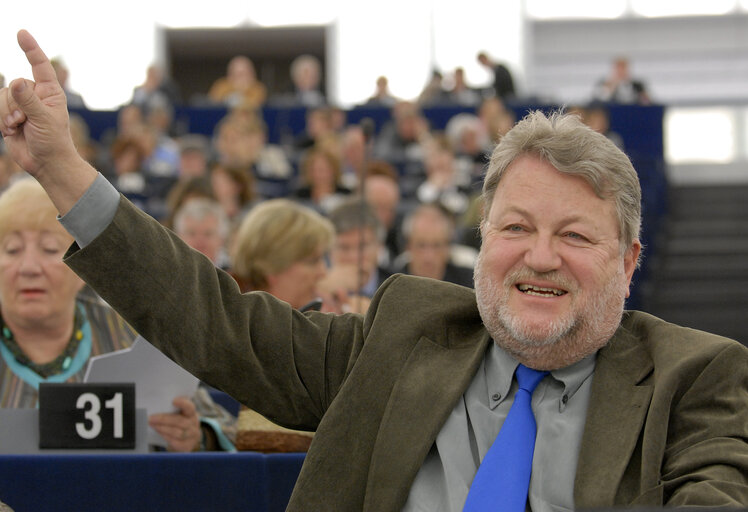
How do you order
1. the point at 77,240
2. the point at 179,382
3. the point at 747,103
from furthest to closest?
the point at 747,103, the point at 179,382, the point at 77,240

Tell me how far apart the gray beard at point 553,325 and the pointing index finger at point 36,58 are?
88cm

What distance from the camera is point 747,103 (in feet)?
44.9

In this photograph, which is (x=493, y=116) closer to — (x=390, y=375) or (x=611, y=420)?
(x=390, y=375)

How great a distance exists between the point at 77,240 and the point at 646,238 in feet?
24.0

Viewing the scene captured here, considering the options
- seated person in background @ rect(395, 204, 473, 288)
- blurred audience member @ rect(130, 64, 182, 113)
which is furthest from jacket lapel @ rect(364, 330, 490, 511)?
blurred audience member @ rect(130, 64, 182, 113)

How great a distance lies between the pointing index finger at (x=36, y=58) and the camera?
189 centimetres

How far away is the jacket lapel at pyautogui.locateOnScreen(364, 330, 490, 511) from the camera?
2.07 meters

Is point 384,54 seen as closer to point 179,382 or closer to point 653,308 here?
point 653,308

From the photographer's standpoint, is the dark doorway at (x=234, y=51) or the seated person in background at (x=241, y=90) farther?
the dark doorway at (x=234, y=51)

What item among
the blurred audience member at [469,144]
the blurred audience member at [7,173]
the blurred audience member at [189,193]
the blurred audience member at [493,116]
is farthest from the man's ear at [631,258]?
the blurred audience member at [493,116]

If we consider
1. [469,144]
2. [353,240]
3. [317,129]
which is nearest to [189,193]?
[353,240]

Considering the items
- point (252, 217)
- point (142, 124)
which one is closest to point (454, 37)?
point (142, 124)

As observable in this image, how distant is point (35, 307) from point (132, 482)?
34.3 inches

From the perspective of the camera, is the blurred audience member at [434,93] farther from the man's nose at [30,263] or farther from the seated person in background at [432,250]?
the man's nose at [30,263]
